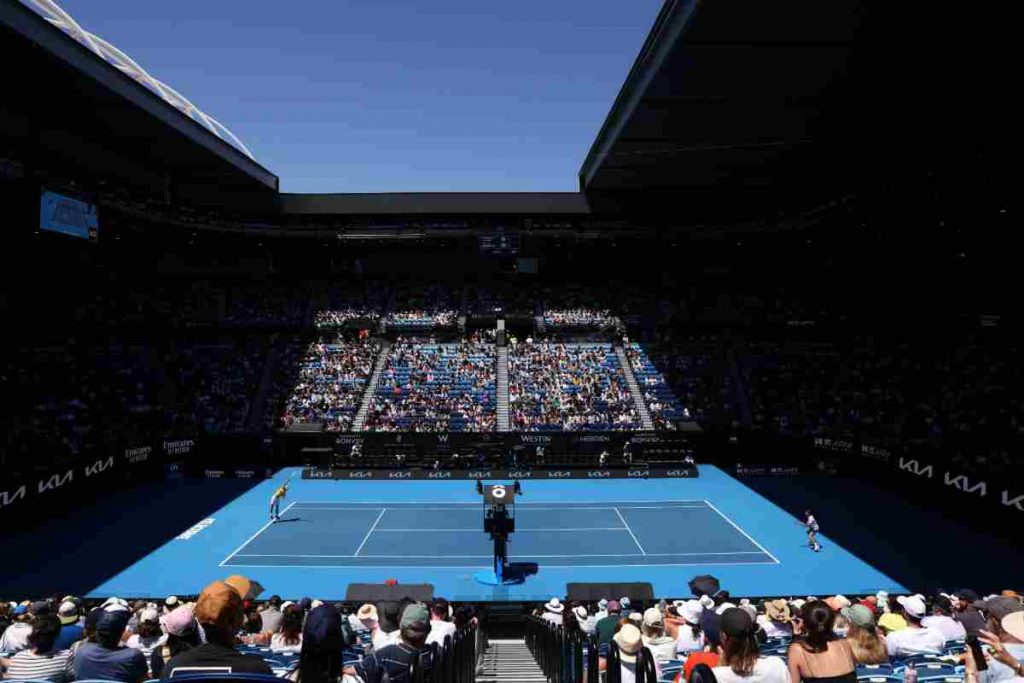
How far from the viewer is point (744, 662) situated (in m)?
4.54

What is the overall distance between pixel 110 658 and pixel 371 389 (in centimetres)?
3833

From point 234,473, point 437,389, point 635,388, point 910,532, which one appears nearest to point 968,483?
point 910,532

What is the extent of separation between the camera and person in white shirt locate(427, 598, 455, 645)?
8007 millimetres

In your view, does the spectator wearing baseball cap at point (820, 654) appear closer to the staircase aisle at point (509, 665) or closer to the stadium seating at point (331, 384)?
the staircase aisle at point (509, 665)

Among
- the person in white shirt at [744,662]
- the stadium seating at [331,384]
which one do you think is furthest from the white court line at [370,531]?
the person in white shirt at [744,662]

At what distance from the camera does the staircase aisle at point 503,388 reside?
129 feet

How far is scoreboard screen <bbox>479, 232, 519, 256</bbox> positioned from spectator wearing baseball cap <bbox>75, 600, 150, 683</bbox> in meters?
42.2

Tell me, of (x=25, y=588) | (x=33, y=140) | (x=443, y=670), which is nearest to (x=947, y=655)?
(x=443, y=670)

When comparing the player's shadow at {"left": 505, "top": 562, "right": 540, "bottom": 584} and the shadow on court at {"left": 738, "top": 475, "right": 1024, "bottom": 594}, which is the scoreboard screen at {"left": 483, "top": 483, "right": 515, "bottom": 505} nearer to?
the player's shadow at {"left": 505, "top": 562, "right": 540, "bottom": 584}

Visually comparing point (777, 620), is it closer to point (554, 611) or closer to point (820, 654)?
point (554, 611)

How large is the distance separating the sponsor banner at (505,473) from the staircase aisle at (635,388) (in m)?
4.24

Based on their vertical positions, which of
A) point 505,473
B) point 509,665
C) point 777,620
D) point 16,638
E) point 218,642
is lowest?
point 509,665

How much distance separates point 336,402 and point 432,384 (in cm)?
575

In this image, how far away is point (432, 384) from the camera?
42.4 m
